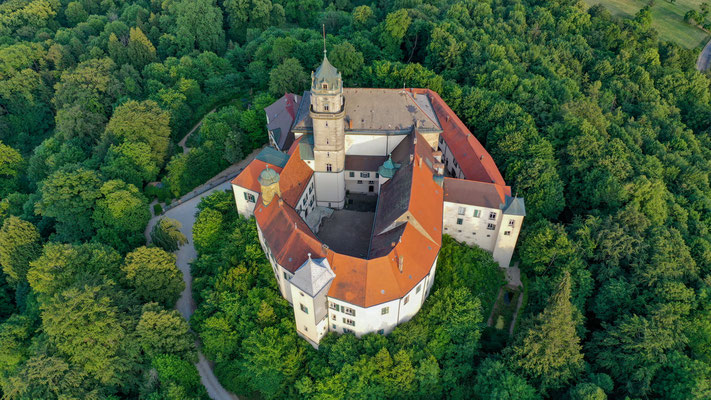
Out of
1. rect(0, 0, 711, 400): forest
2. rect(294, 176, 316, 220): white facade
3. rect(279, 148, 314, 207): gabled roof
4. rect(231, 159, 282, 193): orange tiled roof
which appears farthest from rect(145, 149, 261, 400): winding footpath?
rect(279, 148, 314, 207): gabled roof

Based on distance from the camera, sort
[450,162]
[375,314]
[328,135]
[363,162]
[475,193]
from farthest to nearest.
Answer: [450,162]
[363,162]
[328,135]
[475,193]
[375,314]

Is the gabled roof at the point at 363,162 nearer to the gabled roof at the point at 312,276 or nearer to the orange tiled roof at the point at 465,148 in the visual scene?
the orange tiled roof at the point at 465,148

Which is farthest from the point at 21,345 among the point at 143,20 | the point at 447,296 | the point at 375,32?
the point at 143,20

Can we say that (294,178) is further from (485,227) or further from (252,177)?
(485,227)

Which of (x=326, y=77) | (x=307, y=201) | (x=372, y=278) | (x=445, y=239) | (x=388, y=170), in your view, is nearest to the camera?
(x=372, y=278)

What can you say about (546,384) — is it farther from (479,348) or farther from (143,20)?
(143,20)

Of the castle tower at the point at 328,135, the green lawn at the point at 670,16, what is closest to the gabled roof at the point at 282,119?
the castle tower at the point at 328,135

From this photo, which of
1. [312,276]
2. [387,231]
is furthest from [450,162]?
[312,276]
